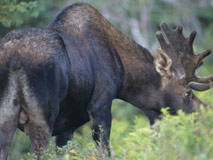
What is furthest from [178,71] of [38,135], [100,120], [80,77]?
[38,135]

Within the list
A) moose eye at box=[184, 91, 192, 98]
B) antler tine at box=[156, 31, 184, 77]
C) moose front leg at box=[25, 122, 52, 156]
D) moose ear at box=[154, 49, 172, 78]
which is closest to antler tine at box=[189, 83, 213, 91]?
moose eye at box=[184, 91, 192, 98]

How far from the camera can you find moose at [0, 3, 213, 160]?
6465mm

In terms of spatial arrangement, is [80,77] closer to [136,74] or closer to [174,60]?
[136,74]

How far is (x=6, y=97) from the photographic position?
21.0 feet

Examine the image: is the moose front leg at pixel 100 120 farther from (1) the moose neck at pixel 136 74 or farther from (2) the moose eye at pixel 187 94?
(2) the moose eye at pixel 187 94

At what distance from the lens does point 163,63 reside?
8.70 meters

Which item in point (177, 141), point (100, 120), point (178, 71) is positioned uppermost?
point (177, 141)

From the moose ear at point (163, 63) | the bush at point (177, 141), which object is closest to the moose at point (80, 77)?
the moose ear at point (163, 63)

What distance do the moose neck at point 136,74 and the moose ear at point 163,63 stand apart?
12cm

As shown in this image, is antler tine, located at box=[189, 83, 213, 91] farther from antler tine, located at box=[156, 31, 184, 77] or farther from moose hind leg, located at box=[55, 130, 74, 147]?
moose hind leg, located at box=[55, 130, 74, 147]

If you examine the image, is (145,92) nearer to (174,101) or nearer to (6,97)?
(174,101)

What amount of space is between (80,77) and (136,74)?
160 cm

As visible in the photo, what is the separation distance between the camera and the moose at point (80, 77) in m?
6.46

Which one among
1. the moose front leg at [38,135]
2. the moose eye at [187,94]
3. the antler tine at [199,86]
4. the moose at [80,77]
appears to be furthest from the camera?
the antler tine at [199,86]
